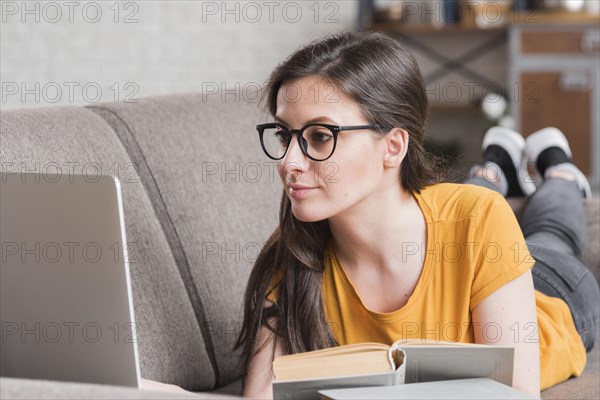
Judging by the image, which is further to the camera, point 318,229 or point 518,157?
point 518,157

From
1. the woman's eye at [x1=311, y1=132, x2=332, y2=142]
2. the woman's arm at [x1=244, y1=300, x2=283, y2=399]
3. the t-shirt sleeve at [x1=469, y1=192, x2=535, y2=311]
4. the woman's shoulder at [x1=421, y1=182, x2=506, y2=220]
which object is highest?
the woman's eye at [x1=311, y1=132, x2=332, y2=142]

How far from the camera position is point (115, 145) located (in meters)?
1.58

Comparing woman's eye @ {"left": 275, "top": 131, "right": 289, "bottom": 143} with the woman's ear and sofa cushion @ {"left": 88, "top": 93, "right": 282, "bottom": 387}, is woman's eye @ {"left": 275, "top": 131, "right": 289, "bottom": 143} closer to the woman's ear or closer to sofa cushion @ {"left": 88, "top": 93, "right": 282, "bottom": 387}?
the woman's ear

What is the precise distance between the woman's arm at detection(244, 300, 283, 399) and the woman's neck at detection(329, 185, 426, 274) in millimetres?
177

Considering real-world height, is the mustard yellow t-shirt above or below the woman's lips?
below

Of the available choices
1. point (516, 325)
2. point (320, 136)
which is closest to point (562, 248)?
point (516, 325)

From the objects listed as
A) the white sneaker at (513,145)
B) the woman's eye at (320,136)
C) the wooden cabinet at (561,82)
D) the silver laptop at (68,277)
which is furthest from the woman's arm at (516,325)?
the wooden cabinet at (561,82)

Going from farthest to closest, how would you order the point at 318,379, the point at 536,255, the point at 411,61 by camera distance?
1. the point at 536,255
2. the point at 411,61
3. the point at 318,379

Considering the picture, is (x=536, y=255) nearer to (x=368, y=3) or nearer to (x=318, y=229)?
(x=318, y=229)

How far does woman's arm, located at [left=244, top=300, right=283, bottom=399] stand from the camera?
4.57ft

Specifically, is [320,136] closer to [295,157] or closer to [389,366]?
[295,157]

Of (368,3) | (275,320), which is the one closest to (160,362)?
(275,320)

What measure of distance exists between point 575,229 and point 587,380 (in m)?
0.51

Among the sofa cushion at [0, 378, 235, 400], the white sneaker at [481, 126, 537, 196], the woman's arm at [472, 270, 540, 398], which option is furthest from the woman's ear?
the white sneaker at [481, 126, 537, 196]
